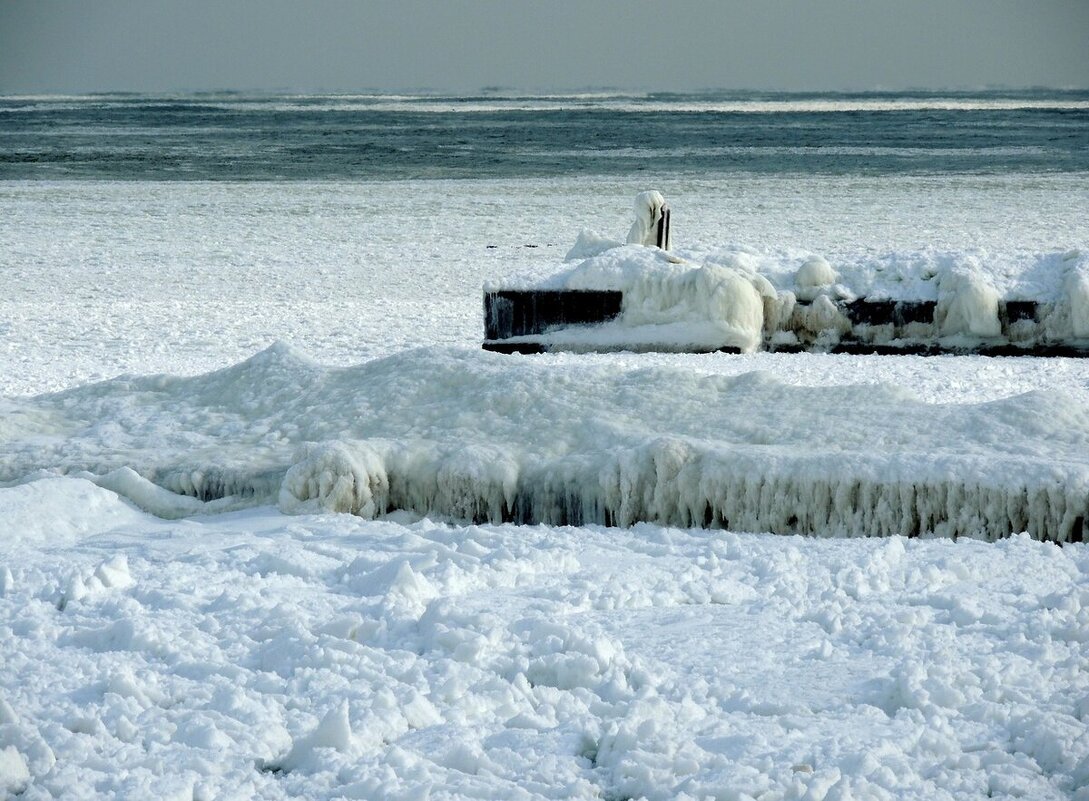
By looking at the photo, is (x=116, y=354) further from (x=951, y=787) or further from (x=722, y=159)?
(x=722, y=159)

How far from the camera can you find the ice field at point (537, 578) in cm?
333

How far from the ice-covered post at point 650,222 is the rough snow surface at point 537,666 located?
5.51 m

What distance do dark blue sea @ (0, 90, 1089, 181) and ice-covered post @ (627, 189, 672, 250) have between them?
1471 cm

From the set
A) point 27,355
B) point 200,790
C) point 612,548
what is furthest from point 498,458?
point 27,355

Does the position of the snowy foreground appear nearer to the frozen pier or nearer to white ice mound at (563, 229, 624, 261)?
the frozen pier

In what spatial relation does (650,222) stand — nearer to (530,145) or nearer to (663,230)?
(663,230)

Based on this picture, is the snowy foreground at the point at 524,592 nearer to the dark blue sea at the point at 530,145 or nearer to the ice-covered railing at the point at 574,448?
the ice-covered railing at the point at 574,448

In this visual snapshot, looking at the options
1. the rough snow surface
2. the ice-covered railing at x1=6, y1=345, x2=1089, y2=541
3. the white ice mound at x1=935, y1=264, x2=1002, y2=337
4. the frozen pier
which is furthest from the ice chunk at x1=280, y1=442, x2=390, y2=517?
the white ice mound at x1=935, y1=264, x2=1002, y2=337

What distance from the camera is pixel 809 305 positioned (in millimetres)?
8438

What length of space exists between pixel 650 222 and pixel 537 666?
6774mm

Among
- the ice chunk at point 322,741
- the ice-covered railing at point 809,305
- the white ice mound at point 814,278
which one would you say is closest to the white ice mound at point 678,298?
the ice-covered railing at point 809,305

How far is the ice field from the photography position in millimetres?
3330

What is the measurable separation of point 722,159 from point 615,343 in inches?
856

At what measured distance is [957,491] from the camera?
4918 mm
